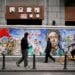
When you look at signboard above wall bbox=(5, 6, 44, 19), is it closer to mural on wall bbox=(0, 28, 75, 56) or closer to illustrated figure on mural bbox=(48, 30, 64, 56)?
mural on wall bbox=(0, 28, 75, 56)

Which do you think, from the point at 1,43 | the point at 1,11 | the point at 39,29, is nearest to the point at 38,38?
the point at 39,29

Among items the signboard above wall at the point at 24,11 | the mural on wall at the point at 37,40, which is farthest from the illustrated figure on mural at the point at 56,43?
the signboard above wall at the point at 24,11

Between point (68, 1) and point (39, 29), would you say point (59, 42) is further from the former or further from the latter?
point (68, 1)

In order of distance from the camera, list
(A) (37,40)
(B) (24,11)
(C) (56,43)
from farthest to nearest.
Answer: (B) (24,11) → (C) (56,43) → (A) (37,40)

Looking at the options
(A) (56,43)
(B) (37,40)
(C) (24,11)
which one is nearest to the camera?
(B) (37,40)

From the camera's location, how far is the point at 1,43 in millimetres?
29984

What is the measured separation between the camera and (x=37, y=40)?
29.9 metres

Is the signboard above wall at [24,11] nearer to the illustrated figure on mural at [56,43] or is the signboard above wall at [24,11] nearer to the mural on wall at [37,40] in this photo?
the mural on wall at [37,40]

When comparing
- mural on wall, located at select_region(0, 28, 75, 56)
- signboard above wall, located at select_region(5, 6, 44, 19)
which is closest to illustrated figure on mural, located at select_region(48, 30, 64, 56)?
mural on wall, located at select_region(0, 28, 75, 56)

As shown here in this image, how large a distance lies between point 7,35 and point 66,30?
12.8 ft

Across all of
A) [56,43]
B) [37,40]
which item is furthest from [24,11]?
[56,43]

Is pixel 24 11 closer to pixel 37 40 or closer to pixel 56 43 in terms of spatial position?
pixel 37 40

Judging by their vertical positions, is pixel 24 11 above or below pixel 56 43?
above

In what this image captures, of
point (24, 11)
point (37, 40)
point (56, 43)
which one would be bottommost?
point (56, 43)
